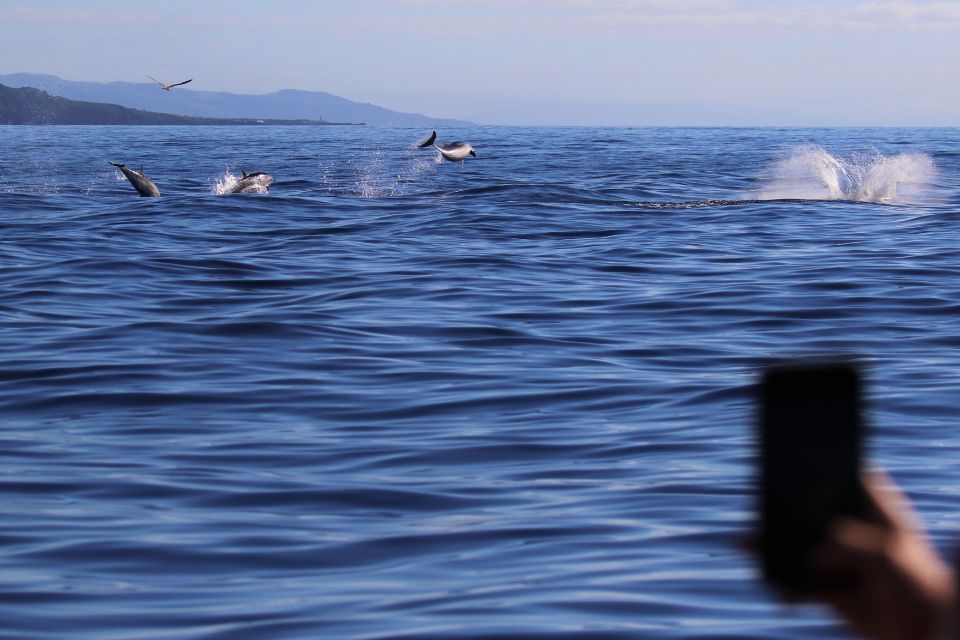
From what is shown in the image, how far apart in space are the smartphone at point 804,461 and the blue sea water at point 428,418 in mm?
368

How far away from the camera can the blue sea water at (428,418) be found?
5.46m

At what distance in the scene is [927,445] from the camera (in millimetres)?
8094

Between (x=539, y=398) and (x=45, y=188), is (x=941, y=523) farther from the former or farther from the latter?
(x=45, y=188)

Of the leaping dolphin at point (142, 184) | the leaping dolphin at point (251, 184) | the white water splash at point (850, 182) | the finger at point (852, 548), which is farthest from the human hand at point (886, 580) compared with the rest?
the leaping dolphin at point (142, 184)

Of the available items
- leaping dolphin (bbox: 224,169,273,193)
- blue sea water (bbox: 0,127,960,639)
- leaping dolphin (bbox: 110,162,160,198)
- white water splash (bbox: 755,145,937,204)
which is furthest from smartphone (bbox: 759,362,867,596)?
leaping dolphin (bbox: 110,162,160,198)

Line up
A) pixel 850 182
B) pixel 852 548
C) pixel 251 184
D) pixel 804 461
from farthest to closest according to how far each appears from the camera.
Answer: pixel 850 182, pixel 251 184, pixel 804 461, pixel 852 548

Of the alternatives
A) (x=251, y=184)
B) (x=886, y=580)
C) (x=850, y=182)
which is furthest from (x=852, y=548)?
(x=850, y=182)

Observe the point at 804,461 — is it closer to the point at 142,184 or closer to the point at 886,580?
the point at 886,580

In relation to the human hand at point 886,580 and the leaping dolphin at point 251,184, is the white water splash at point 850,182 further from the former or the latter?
the human hand at point 886,580

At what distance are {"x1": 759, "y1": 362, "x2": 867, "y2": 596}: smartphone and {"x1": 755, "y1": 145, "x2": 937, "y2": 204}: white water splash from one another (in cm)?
2747

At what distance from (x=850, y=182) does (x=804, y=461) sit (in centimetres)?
3331

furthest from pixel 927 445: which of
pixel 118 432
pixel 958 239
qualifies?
pixel 958 239

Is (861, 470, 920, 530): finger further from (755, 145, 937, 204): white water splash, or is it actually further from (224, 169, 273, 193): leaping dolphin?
(224, 169, 273, 193): leaping dolphin

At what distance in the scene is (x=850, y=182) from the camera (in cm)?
3378
